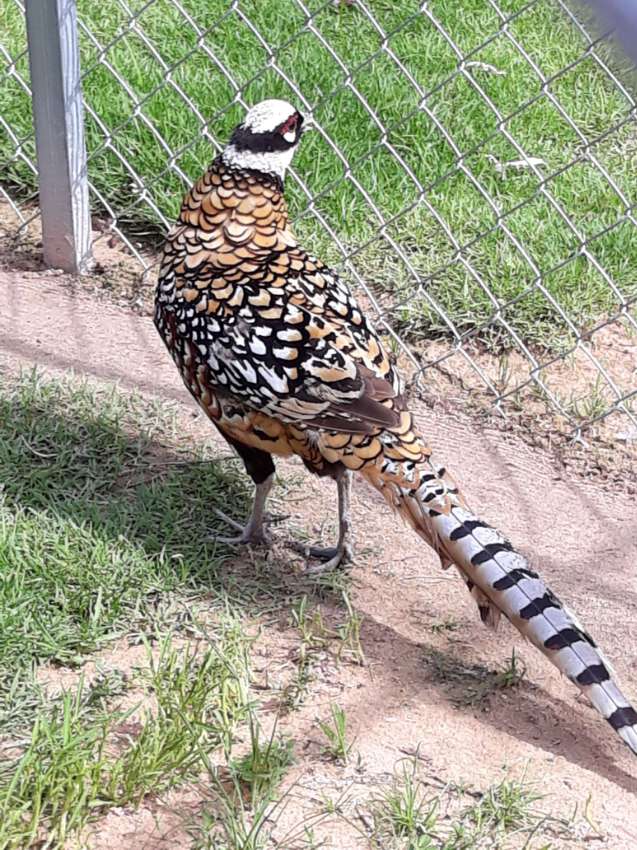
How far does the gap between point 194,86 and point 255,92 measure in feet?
0.90

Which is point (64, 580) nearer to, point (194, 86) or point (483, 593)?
point (483, 593)

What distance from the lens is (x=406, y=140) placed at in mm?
4977

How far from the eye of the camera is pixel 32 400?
3.66 m

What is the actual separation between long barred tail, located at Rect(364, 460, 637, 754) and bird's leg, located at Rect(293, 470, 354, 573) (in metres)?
0.21

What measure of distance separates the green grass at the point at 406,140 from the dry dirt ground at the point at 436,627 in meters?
0.61

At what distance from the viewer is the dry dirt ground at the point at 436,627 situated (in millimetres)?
2420

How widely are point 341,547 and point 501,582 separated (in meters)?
0.62

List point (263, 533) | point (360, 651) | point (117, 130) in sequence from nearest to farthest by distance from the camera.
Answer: point (360, 651) → point (263, 533) → point (117, 130)

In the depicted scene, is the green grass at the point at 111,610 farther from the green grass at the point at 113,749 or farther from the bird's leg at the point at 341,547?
the bird's leg at the point at 341,547

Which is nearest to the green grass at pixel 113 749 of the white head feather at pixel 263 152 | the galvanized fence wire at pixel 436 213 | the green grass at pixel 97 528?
the green grass at pixel 97 528

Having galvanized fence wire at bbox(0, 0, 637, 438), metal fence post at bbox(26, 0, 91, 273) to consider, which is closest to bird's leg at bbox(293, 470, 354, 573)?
galvanized fence wire at bbox(0, 0, 637, 438)

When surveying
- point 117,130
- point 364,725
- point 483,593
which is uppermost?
point 117,130

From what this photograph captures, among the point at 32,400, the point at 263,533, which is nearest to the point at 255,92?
the point at 32,400

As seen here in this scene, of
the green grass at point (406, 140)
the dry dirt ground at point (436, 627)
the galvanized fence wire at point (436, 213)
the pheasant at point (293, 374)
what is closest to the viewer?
the dry dirt ground at point (436, 627)
